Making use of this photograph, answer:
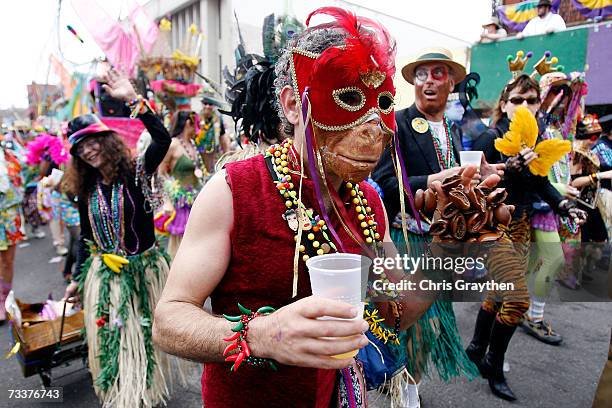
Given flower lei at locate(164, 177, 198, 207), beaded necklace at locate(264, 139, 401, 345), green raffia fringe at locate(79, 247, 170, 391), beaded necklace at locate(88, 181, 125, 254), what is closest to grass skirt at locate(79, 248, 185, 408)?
green raffia fringe at locate(79, 247, 170, 391)

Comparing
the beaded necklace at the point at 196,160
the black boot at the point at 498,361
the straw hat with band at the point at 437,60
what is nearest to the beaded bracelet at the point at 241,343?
the straw hat with band at the point at 437,60

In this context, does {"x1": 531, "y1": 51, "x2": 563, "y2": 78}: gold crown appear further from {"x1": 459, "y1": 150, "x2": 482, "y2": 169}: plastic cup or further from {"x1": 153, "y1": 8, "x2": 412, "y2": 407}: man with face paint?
{"x1": 153, "y1": 8, "x2": 412, "y2": 407}: man with face paint

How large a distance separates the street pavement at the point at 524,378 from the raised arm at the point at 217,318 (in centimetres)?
196

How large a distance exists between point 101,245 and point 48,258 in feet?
16.9

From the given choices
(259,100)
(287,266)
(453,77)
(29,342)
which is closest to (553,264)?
(453,77)

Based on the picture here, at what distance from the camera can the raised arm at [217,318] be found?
2.64ft

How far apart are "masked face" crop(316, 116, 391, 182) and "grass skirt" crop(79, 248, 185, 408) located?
87.5 inches

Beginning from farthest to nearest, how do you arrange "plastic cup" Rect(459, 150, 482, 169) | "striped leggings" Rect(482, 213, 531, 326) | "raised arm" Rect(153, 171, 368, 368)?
"plastic cup" Rect(459, 150, 482, 169), "striped leggings" Rect(482, 213, 531, 326), "raised arm" Rect(153, 171, 368, 368)

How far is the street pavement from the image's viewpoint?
9.70ft

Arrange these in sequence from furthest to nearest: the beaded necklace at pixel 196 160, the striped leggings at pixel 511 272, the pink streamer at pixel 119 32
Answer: the pink streamer at pixel 119 32
the beaded necklace at pixel 196 160
the striped leggings at pixel 511 272

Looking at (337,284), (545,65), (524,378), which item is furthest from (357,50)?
(545,65)

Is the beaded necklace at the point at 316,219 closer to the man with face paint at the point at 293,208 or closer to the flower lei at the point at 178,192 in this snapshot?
the man with face paint at the point at 293,208

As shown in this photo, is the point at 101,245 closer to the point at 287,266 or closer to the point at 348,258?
the point at 287,266

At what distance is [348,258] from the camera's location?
100 cm
